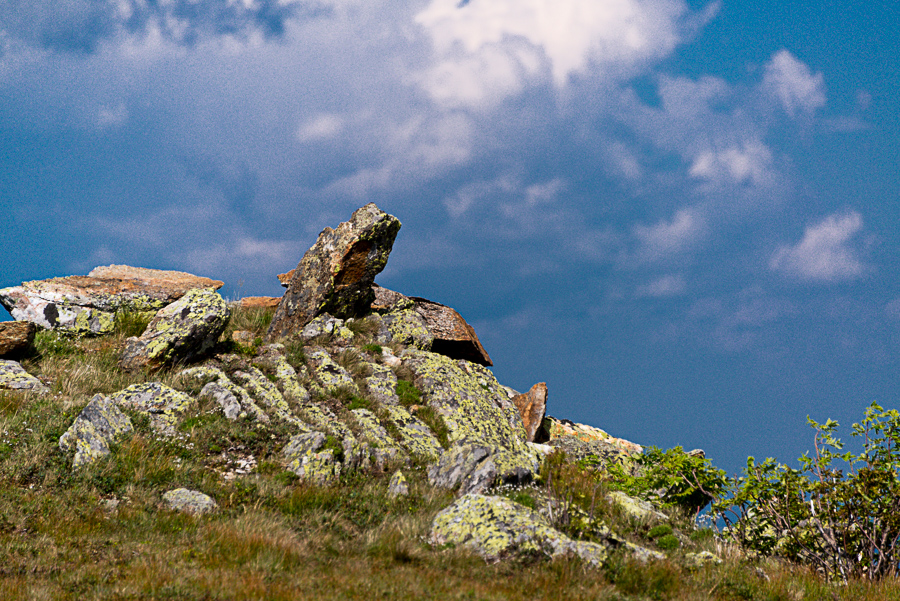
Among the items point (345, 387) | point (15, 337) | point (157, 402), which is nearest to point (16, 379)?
point (15, 337)

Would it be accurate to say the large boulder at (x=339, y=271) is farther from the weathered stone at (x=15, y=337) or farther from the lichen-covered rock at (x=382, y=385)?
the weathered stone at (x=15, y=337)

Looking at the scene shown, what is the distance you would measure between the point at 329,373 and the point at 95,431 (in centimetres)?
704

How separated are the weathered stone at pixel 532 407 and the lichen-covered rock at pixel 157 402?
12.1 m

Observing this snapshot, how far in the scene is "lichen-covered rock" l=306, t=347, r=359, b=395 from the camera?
18.4 meters

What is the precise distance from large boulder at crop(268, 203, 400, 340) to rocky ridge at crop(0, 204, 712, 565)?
6 cm

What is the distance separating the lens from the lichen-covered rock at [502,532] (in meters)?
9.32

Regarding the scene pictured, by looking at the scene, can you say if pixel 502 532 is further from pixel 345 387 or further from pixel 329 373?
pixel 329 373

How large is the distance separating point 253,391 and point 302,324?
5877mm

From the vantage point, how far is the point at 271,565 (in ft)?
28.3

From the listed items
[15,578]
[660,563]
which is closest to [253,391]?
[15,578]

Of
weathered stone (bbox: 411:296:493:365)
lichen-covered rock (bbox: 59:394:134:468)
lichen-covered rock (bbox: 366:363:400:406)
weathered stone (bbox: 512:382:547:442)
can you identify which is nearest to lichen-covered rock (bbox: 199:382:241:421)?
lichen-covered rock (bbox: 59:394:134:468)

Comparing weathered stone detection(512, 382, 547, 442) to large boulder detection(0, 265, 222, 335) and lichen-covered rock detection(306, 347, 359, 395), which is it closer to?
lichen-covered rock detection(306, 347, 359, 395)

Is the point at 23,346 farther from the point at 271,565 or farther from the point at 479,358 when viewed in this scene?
the point at 479,358

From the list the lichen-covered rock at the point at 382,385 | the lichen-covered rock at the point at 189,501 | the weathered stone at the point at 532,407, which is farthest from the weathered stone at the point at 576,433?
the lichen-covered rock at the point at 189,501
